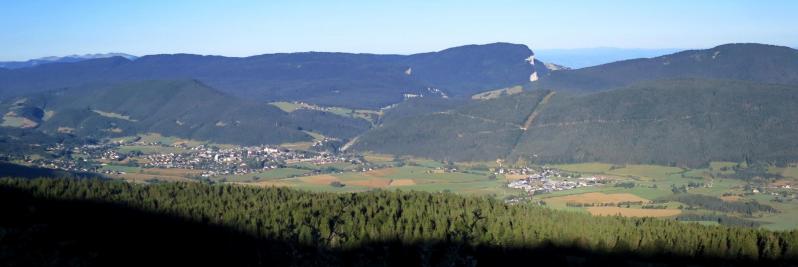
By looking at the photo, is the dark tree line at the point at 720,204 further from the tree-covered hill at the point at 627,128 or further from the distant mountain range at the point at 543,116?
the distant mountain range at the point at 543,116

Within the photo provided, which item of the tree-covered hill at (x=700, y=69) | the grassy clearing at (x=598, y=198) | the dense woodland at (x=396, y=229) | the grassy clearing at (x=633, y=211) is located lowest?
the grassy clearing at (x=598, y=198)

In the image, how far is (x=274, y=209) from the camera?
1817 inches

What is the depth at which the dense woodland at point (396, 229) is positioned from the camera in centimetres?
3638

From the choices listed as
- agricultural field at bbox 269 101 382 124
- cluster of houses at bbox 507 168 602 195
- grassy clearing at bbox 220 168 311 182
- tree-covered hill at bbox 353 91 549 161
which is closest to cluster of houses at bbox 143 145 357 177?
grassy clearing at bbox 220 168 311 182

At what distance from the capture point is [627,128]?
357 ft

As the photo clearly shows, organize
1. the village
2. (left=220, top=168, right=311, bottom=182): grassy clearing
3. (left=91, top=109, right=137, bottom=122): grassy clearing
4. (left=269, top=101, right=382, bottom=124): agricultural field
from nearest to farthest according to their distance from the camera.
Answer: (left=220, top=168, right=311, bottom=182): grassy clearing, the village, (left=91, top=109, right=137, bottom=122): grassy clearing, (left=269, top=101, right=382, bottom=124): agricultural field

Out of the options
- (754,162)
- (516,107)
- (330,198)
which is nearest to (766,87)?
(754,162)

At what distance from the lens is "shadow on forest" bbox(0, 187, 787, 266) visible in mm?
27375

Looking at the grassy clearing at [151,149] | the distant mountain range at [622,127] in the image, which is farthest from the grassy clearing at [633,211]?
the grassy clearing at [151,149]

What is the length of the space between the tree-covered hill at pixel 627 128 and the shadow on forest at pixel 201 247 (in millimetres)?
62135

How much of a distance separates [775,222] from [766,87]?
60252 mm

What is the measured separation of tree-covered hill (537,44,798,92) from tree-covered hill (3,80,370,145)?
49081mm

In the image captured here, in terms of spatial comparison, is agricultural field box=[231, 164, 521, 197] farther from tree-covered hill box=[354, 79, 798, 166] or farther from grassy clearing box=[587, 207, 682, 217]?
tree-covered hill box=[354, 79, 798, 166]

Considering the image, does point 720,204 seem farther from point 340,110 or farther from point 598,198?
point 340,110
